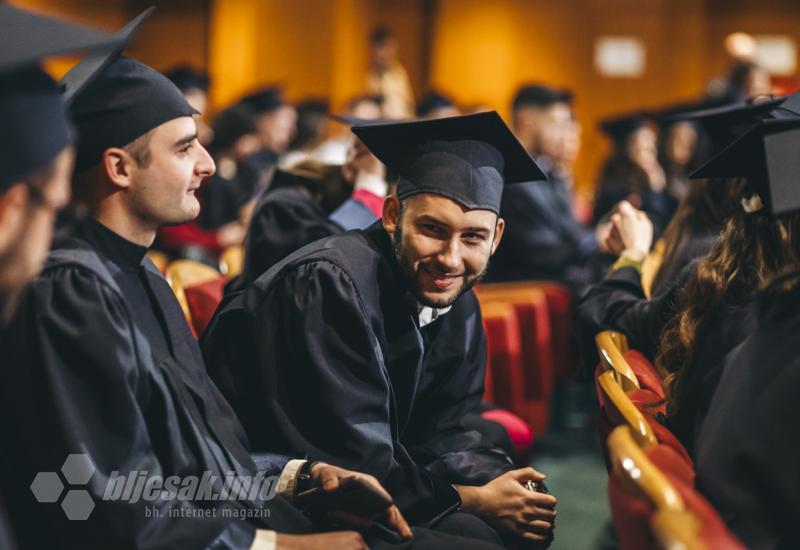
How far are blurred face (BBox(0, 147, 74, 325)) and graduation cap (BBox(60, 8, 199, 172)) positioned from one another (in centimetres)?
55

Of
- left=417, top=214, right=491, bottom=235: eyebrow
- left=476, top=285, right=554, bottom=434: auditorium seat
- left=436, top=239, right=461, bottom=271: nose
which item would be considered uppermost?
left=417, top=214, right=491, bottom=235: eyebrow

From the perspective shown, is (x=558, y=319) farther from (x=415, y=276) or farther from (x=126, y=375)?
(x=126, y=375)

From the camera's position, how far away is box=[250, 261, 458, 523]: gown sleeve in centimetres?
203

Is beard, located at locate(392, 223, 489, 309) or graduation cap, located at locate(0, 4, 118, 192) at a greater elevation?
graduation cap, located at locate(0, 4, 118, 192)

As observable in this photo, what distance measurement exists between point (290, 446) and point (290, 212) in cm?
162

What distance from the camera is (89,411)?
63.3 inches

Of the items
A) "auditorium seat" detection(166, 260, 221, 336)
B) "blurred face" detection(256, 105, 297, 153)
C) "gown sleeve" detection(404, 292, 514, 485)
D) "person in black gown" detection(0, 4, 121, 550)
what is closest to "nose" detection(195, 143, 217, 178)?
"person in black gown" detection(0, 4, 121, 550)

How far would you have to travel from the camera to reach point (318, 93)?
437 inches

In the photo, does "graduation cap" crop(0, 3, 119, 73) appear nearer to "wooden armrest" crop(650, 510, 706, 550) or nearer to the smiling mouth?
the smiling mouth

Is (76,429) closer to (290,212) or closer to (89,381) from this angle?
(89,381)

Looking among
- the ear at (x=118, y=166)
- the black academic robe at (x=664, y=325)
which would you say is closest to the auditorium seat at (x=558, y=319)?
the black academic robe at (x=664, y=325)

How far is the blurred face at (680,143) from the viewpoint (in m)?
6.61

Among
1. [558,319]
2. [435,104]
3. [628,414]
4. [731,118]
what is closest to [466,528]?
[628,414]

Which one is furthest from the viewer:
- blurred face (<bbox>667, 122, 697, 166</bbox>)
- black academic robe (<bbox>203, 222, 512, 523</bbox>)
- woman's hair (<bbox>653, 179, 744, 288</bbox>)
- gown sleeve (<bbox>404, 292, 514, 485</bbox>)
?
blurred face (<bbox>667, 122, 697, 166</bbox>)
